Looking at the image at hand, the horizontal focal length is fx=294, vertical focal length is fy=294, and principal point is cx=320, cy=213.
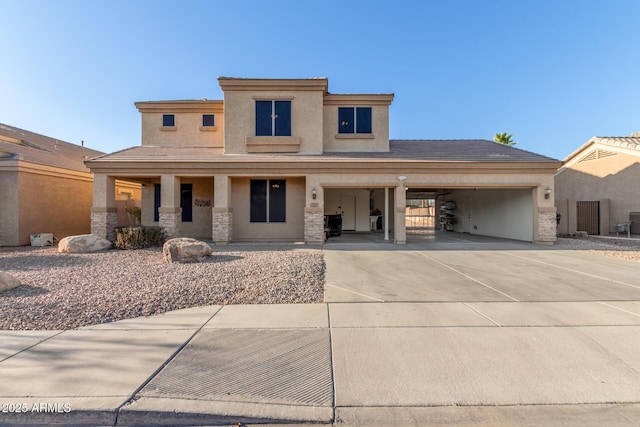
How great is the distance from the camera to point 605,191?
59.6ft

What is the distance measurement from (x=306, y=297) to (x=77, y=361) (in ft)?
11.9

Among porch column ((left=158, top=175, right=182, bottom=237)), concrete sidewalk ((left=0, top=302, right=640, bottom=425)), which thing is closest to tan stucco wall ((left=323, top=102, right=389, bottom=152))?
porch column ((left=158, top=175, right=182, bottom=237))

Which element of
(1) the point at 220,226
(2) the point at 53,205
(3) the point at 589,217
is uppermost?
(2) the point at 53,205

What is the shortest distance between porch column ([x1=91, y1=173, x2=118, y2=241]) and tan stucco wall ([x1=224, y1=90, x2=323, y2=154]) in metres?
5.71

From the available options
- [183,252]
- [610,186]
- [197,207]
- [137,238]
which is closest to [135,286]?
[183,252]

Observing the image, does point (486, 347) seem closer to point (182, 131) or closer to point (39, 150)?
point (182, 131)

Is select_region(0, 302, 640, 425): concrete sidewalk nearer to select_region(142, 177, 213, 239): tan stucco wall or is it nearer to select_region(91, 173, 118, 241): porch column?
select_region(91, 173, 118, 241): porch column

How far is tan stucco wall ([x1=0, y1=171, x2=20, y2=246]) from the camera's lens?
13.1m

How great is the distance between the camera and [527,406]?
9.41 feet

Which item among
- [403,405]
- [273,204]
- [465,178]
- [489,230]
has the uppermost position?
[465,178]

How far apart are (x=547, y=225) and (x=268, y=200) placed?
1316 cm

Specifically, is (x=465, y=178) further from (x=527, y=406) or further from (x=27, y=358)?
(x=27, y=358)

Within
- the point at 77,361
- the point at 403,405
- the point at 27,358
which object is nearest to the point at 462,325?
the point at 403,405

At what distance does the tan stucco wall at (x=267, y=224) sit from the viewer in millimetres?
14523
